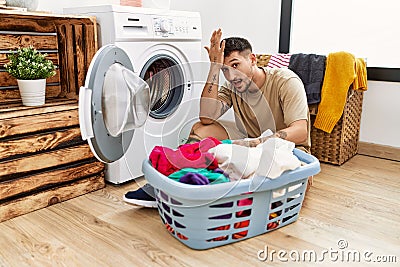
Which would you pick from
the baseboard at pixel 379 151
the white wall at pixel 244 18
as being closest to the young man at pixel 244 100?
the baseboard at pixel 379 151

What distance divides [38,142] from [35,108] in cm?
15

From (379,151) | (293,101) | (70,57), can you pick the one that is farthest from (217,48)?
(379,151)

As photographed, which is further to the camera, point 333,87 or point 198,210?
point 333,87

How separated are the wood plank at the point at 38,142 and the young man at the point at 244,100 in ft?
1.30

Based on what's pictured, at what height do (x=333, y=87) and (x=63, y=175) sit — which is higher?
(x=333, y=87)

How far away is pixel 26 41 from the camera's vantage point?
6.57 ft

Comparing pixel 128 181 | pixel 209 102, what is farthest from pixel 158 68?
pixel 128 181

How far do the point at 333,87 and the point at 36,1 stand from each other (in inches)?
64.1

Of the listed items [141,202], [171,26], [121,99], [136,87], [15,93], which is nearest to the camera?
[121,99]

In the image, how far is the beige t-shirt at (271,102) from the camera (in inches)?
68.8

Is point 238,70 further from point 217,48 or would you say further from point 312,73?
point 312,73

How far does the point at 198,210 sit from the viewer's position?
132cm

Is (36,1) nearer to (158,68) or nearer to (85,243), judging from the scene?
A: (158,68)

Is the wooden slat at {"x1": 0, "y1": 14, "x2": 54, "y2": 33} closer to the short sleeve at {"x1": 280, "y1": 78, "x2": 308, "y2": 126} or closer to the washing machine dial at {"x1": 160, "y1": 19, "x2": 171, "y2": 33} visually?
the washing machine dial at {"x1": 160, "y1": 19, "x2": 171, "y2": 33}
